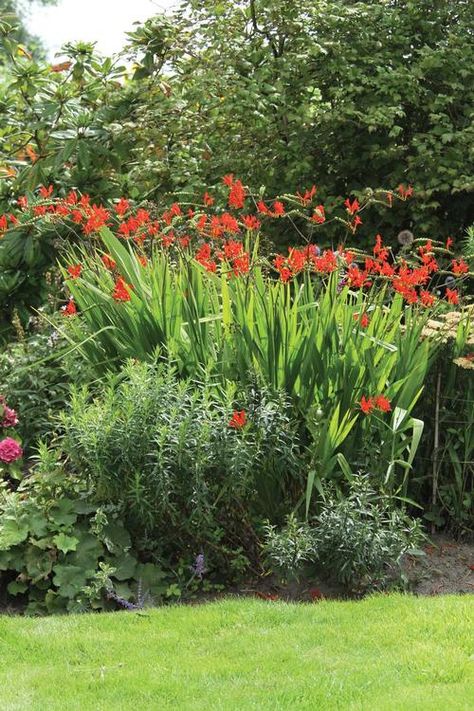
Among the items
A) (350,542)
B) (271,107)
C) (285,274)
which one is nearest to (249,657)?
(350,542)

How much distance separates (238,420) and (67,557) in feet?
3.47

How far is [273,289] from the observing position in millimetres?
5062

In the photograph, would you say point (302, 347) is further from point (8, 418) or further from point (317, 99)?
point (317, 99)

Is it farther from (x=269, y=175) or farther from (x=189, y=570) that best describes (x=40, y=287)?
(x=189, y=570)

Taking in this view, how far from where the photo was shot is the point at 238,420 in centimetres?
447

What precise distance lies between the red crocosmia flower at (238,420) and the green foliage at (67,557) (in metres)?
0.72

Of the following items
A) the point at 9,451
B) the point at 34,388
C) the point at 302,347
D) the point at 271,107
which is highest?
the point at 271,107

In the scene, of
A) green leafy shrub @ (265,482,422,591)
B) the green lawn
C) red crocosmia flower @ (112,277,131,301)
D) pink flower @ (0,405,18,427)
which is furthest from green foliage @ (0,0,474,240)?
the green lawn

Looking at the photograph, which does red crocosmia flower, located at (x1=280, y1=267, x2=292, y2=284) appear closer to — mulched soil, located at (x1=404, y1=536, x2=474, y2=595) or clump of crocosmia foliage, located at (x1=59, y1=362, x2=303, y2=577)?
clump of crocosmia foliage, located at (x1=59, y1=362, x2=303, y2=577)

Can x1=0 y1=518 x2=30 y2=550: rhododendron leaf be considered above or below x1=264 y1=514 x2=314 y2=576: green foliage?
above

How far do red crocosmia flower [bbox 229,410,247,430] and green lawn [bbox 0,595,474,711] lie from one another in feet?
2.50

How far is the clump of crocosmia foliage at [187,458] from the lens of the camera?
4527 mm

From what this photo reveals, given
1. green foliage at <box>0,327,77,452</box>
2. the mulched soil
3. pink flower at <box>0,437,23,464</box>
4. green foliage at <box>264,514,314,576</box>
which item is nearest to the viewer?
green foliage at <box>264,514,314,576</box>

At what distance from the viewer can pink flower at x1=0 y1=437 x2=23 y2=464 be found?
208 inches
